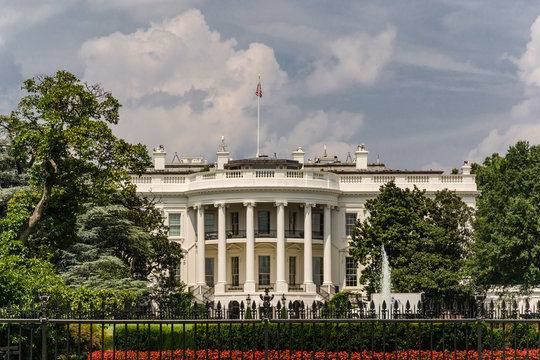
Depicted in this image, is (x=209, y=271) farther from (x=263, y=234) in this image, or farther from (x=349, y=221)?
(x=349, y=221)

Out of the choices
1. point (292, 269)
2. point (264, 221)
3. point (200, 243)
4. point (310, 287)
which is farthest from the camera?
point (292, 269)

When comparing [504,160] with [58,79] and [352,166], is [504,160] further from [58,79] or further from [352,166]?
[352,166]

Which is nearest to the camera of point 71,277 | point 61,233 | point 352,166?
point 61,233

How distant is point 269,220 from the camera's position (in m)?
61.2

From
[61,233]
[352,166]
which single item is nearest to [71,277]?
[61,233]

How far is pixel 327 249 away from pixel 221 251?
675 cm

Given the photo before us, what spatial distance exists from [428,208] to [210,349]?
101 ft

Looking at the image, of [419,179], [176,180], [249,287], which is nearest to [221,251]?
[249,287]

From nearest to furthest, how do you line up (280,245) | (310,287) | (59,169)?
(59,169) < (310,287) < (280,245)

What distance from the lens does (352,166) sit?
258 feet

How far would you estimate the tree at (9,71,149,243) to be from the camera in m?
32.3

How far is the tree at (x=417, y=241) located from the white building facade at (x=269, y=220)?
16.5 feet

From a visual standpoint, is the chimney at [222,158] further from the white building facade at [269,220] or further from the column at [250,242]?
the column at [250,242]

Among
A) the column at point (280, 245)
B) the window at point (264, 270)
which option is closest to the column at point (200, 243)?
the window at point (264, 270)
